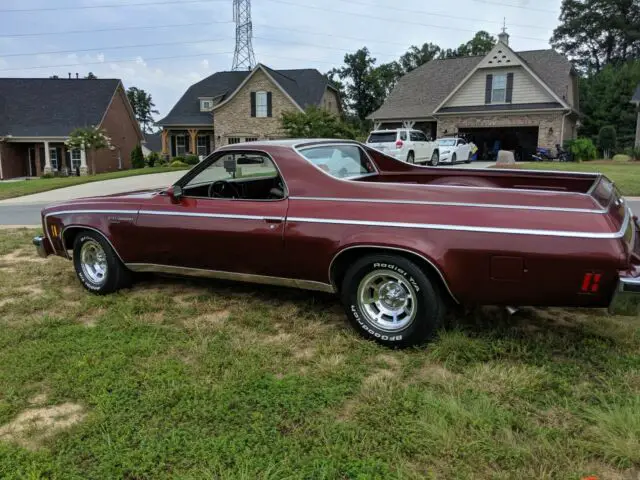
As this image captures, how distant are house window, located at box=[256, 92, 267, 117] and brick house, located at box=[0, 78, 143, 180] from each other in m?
10.3

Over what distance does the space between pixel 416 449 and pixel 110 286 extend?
3665 mm

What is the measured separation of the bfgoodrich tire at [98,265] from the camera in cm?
523

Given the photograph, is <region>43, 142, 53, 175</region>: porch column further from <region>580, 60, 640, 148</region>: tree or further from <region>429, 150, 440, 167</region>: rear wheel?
<region>580, 60, 640, 148</region>: tree

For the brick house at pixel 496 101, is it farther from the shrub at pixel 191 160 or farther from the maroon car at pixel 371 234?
the maroon car at pixel 371 234

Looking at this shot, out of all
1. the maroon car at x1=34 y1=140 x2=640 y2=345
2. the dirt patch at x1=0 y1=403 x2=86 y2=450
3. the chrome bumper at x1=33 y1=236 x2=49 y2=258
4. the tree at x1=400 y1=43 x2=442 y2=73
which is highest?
the tree at x1=400 y1=43 x2=442 y2=73

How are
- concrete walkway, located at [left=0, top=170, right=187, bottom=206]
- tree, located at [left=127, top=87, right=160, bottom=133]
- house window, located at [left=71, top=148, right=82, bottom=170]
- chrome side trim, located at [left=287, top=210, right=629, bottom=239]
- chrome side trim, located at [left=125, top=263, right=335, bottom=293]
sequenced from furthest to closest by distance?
tree, located at [left=127, top=87, right=160, bottom=133] → house window, located at [left=71, top=148, right=82, bottom=170] → concrete walkway, located at [left=0, top=170, right=187, bottom=206] → chrome side trim, located at [left=125, top=263, right=335, bottom=293] → chrome side trim, located at [left=287, top=210, right=629, bottom=239]

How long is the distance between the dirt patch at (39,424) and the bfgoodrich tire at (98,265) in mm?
2140

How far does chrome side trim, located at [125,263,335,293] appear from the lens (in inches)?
166

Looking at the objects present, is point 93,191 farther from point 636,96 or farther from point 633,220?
point 636,96

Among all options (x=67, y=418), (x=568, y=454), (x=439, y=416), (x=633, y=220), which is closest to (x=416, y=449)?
(x=439, y=416)

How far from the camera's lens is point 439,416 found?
2918mm

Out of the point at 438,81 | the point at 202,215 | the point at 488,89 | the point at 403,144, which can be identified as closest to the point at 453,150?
the point at 403,144

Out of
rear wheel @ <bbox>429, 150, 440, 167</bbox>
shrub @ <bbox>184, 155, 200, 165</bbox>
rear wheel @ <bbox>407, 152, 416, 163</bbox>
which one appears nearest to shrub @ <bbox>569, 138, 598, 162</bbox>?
rear wheel @ <bbox>429, 150, 440, 167</bbox>

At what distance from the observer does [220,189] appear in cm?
A: 511
